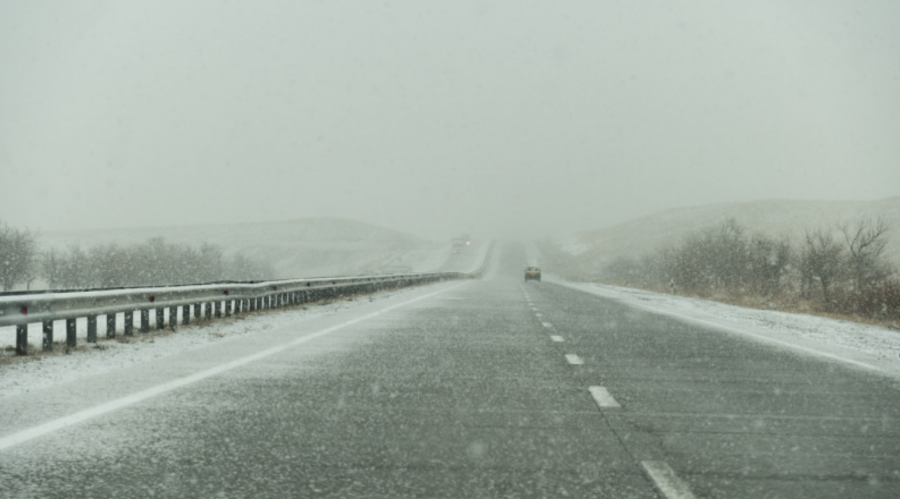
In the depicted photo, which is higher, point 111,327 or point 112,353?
point 111,327

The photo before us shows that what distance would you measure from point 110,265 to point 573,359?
79.7 m

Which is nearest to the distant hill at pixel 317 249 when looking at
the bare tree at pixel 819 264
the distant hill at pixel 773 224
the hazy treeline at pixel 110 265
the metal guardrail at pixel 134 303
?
the hazy treeline at pixel 110 265

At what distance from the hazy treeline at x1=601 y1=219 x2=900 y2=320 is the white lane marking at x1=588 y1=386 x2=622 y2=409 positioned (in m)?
20.2

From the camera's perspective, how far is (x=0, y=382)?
9.14 meters

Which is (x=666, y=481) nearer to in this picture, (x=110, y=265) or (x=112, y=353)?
(x=112, y=353)

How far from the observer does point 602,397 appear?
8266 millimetres

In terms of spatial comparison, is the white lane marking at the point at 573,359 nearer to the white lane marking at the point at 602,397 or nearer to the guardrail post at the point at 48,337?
the white lane marking at the point at 602,397

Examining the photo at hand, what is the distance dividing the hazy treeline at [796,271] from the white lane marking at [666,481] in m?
23.2

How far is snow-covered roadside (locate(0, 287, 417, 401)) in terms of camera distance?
30.9 feet

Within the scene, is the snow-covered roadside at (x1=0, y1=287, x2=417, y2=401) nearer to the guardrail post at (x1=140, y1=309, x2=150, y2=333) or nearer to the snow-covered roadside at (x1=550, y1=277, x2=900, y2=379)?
the guardrail post at (x1=140, y1=309, x2=150, y2=333)

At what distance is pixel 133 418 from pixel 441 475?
9.70ft

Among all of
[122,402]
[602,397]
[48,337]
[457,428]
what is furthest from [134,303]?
[457,428]

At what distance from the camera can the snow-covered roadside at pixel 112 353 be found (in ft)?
30.9

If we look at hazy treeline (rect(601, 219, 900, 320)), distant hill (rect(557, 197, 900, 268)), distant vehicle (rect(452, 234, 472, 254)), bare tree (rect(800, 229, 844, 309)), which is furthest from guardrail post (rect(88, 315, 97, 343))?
distant vehicle (rect(452, 234, 472, 254))
